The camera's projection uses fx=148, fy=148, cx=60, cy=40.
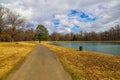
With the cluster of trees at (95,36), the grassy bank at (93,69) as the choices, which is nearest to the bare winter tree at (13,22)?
the grassy bank at (93,69)

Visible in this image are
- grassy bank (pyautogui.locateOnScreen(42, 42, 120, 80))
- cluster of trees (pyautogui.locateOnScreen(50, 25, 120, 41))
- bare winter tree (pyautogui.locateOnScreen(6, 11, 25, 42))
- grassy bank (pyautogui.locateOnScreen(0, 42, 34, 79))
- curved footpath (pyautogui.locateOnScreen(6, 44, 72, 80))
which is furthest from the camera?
cluster of trees (pyautogui.locateOnScreen(50, 25, 120, 41))

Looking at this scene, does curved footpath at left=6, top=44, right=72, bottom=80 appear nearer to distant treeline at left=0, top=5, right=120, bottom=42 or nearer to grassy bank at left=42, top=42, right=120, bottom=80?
grassy bank at left=42, top=42, right=120, bottom=80

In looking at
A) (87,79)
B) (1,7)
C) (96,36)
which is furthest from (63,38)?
(87,79)

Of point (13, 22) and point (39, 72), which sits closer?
point (39, 72)

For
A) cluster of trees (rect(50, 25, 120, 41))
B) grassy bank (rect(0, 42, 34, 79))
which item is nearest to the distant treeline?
cluster of trees (rect(50, 25, 120, 41))

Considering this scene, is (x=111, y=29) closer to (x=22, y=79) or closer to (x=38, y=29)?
(x=38, y=29)

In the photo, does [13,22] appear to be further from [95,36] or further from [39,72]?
[95,36]

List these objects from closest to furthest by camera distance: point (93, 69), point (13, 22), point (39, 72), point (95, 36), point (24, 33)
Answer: point (39, 72) < point (93, 69) < point (13, 22) < point (24, 33) < point (95, 36)

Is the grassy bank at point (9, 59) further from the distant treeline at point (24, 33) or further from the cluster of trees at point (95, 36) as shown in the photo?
the cluster of trees at point (95, 36)

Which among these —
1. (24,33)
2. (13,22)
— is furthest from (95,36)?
(13,22)

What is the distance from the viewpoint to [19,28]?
140ft

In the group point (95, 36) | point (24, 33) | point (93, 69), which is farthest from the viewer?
point (95, 36)

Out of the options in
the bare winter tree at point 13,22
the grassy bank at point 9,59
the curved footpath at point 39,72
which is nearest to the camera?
the curved footpath at point 39,72

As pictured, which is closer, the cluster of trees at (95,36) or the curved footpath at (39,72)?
the curved footpath at (39,72)
